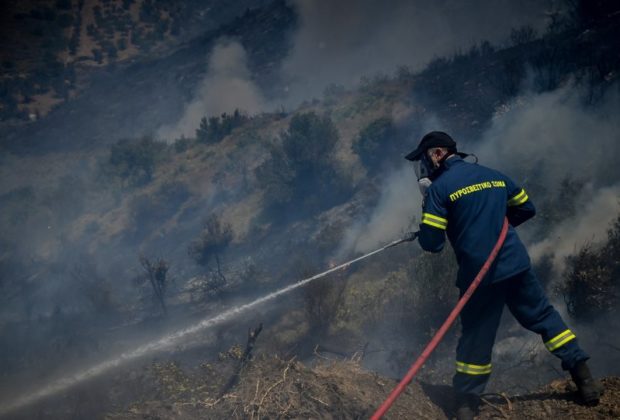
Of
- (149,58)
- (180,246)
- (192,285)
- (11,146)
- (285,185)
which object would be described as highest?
(149,58)

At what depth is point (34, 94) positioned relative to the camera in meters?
28.5

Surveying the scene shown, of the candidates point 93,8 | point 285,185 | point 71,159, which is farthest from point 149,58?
point 285,185

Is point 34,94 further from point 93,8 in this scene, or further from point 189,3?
point 189,3

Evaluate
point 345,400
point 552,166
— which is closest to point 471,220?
point 345,400

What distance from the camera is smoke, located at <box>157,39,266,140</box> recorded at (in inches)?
1112

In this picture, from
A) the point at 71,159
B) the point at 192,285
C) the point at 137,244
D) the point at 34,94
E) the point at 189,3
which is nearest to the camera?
the point at 192,285

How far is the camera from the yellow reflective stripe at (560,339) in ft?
9.14

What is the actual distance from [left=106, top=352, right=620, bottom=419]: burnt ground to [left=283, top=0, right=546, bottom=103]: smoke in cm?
1965

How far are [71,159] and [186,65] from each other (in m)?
13.0

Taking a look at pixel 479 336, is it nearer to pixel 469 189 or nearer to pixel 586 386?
pixel 586 386

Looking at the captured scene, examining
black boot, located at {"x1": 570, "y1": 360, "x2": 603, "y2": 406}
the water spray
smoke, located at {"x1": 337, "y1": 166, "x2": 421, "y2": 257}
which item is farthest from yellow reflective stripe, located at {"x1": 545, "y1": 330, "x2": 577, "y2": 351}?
smoke, located at {"x1": 337, "y1": 166, "x2": 421, "y2": 257}

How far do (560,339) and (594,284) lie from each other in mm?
3376

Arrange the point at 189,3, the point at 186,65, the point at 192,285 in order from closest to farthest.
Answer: the point at 192,285, the point at 186,65, the point at 189,3

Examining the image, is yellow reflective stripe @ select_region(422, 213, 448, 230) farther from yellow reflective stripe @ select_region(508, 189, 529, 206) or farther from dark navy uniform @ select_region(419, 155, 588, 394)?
yellow reflective stripe @ select_region(508, 189, 529, 206)
